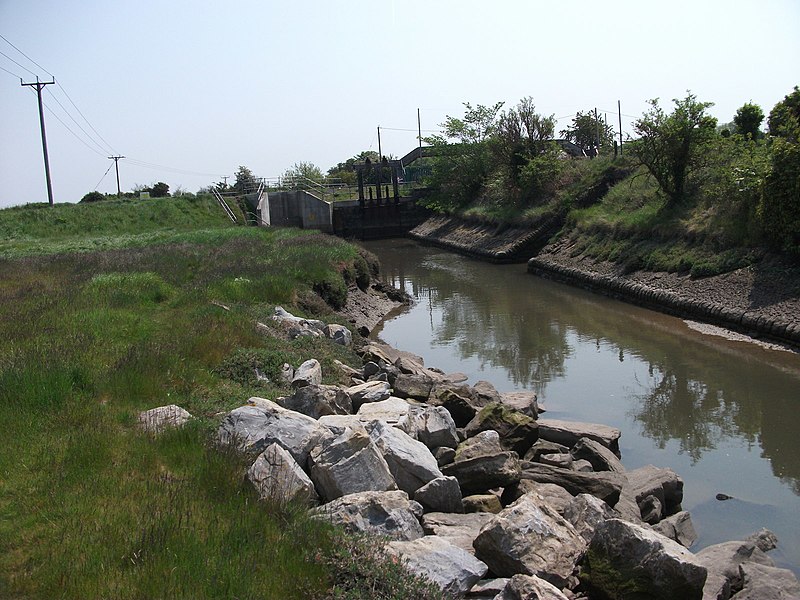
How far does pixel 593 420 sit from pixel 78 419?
808 centimetres

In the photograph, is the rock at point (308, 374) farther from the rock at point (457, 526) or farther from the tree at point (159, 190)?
the tree at point (159, 190)

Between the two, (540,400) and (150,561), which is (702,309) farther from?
(150,561)

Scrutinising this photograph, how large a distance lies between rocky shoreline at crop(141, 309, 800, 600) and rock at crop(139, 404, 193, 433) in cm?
3

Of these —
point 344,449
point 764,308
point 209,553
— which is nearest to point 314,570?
point 209,553

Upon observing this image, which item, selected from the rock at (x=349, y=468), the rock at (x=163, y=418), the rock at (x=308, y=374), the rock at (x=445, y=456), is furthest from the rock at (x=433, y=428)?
the rock at (x=163, y=418)

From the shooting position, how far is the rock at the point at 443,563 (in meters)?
4.96

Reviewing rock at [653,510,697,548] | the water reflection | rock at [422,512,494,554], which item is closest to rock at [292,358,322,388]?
rock at [422,512,494,554]

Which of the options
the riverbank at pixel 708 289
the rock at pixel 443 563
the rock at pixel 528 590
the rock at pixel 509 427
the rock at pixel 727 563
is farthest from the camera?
the riverbank at pixel 708 289

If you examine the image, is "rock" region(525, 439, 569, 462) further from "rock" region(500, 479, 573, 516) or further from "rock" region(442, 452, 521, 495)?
"rock" region(442, 452, 521, 495)

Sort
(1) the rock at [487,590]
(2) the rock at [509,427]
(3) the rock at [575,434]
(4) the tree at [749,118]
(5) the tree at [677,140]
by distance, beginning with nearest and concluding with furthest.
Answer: (1) the rock at [487,590]
(2) the rock at [509,427]
(3) the rock at [575,434]
(5) the tree at [677,140]
(4) the tree at [749,118]

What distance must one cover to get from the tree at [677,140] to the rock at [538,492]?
21.6m

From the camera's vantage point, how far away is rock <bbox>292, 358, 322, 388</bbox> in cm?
929

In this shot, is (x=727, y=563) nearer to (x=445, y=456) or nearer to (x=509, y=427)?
(x=445, y=456)

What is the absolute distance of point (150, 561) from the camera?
4.39m
